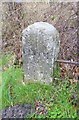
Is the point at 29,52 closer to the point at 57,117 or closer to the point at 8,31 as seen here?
the point at 8,31

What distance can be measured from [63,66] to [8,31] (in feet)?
1.54

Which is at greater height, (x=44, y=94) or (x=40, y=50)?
(x=40, y=50)

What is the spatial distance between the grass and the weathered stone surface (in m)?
0.07

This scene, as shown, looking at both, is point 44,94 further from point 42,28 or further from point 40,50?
point 42,28

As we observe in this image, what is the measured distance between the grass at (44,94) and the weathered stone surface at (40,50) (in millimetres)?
73

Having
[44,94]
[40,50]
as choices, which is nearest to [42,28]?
[40,50]

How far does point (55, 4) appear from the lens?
3.04 m

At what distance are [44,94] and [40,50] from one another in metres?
0.31

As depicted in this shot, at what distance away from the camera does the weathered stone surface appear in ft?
9.78

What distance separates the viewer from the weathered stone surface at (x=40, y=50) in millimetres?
2982

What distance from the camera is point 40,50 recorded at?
3006 millimetres

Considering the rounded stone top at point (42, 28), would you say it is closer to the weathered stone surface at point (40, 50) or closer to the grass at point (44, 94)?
the weathered stone surface at point (40, 50)

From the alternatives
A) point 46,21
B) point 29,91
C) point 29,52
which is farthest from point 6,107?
point 46,21

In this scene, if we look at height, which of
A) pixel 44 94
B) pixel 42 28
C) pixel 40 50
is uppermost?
pixel 42 28
